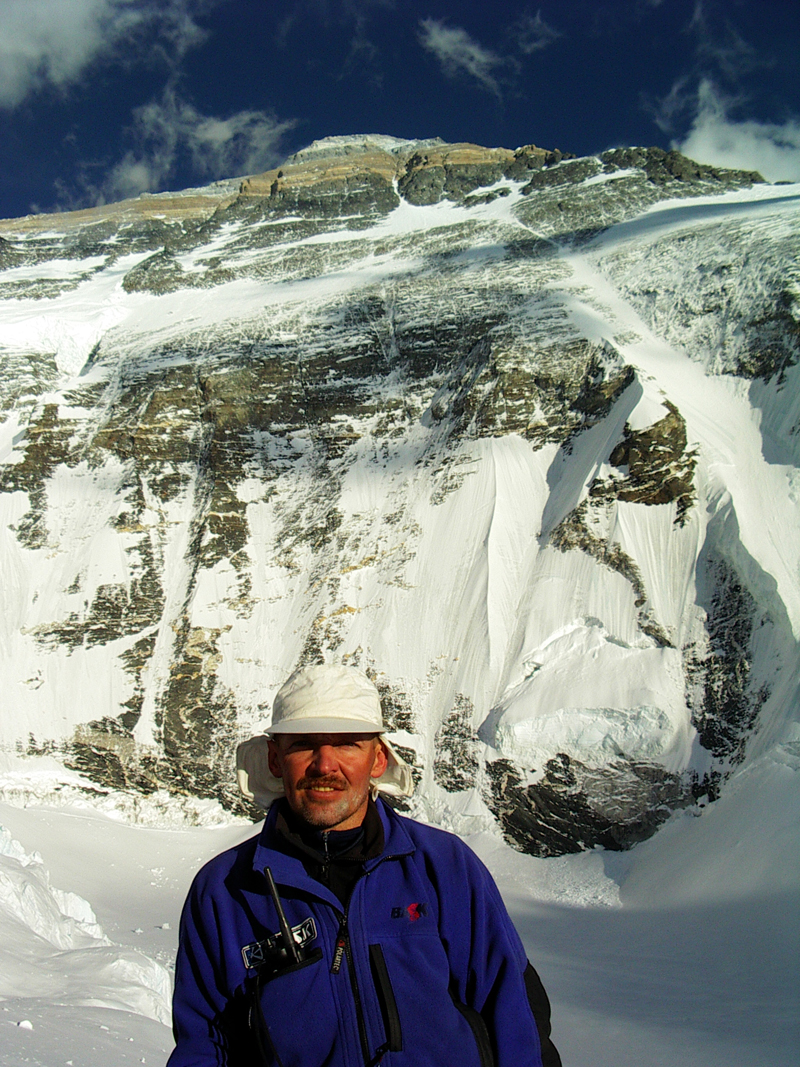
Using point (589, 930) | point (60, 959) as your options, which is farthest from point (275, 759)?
point (589, 930)

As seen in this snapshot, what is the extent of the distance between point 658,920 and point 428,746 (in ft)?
29.7

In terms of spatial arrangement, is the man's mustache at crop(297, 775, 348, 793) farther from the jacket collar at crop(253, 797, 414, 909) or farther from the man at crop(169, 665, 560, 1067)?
the jacket collar at crop(253, 797, 414, 909)

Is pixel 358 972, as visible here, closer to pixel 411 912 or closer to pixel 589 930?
pixel 411 912

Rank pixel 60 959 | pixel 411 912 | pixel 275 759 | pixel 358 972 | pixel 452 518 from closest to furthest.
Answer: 1. pixel 358 972
2. pixel 411 912
3. pixel 275 759
4. pixel 60 959
5. pixel 452 518

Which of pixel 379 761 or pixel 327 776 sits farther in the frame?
pixel 379 761

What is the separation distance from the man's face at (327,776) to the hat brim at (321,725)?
0.23 feet

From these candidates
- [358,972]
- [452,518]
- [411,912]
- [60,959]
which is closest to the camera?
[358,972]

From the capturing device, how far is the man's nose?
234 centimetres

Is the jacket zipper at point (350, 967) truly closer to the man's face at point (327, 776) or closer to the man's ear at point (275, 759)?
the man's face at point (327, 776)

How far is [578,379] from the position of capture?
2888 cm

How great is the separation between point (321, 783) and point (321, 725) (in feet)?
0.68

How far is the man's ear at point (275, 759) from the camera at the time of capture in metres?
2.51

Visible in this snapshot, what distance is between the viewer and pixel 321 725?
2355 mm

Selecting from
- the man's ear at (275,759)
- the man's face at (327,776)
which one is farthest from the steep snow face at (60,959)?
the man's face at (327,776)
